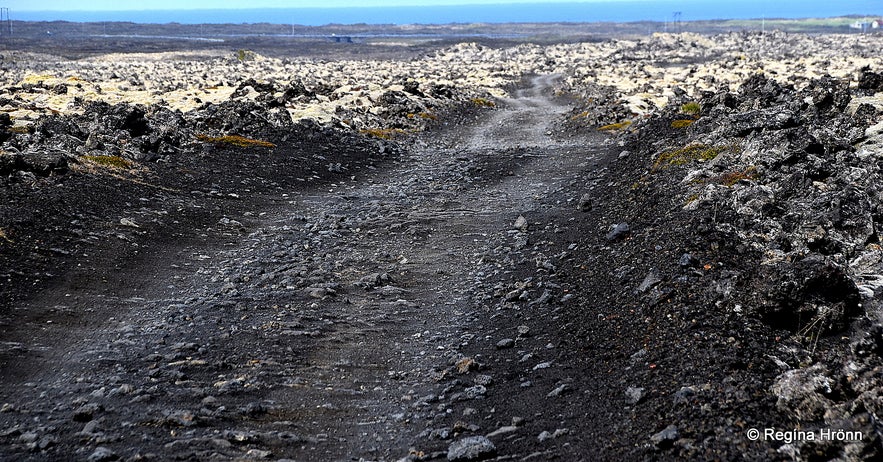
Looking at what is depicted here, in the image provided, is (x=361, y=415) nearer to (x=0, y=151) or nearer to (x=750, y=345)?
(x=750, y=345)

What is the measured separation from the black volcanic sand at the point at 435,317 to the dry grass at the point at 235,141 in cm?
497

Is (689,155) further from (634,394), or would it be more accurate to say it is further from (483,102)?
(483,102)

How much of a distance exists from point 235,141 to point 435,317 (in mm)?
16485

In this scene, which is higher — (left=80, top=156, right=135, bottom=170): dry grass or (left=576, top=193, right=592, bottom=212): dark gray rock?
(left=80, top=156, right=135, bottom=170): dry grass

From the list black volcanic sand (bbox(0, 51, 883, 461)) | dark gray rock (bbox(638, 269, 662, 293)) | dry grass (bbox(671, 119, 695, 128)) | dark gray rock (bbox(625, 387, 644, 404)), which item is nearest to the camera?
black volcanic sand (bbox(0, 51, 883, 461))

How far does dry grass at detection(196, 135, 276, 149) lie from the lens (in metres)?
25.6

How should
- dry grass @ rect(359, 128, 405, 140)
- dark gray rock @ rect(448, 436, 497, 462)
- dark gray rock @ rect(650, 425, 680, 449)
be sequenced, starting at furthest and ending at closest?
dry grass @ rect(359, 128, 405, 140), dark gray rock @ rect(448, 436, 497, 462), dark gray rock @ rect(650, 425, 680, 449)

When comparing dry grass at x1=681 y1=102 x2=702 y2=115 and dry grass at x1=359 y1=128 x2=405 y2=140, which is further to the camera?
dry grass at x1=359 y1=128 x2=405 y2=140

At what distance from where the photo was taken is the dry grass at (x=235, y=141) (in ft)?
84.1

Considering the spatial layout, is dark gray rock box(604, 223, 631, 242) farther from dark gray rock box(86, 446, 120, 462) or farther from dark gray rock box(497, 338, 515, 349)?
dark gray rock box(86, 446, 120, 462)

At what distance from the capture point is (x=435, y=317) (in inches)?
476

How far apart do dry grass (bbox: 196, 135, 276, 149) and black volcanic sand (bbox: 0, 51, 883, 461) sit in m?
4.97

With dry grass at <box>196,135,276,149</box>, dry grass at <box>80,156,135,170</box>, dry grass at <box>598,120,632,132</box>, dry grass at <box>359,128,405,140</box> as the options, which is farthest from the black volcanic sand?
dry grass at <box>598,120,632,132</box>

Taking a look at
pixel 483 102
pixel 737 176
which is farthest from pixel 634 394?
pixel 483 102
